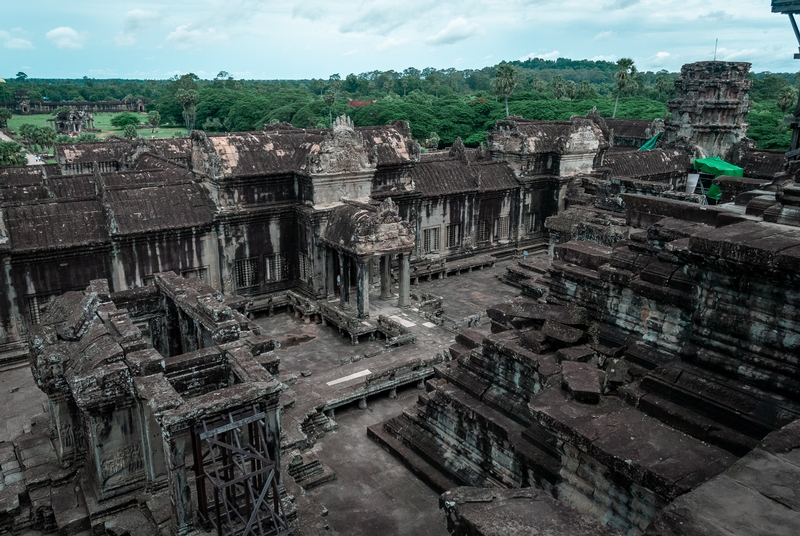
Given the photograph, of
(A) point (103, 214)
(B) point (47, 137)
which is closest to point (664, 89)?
(B) point (47, 137)

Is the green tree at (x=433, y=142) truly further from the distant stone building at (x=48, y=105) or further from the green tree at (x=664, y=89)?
the distant stone building at (x=48, y=105)

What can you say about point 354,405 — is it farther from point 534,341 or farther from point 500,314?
point 534,341

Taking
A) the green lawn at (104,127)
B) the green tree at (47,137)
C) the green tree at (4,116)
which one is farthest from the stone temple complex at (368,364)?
Answer: the green tree at (4,116)

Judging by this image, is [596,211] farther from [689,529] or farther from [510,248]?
[689,529]

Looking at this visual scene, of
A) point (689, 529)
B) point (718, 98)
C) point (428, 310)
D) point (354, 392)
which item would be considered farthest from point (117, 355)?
point (718, 98)

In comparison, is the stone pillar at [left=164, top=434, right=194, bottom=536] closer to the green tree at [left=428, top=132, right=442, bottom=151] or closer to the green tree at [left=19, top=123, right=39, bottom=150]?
the green tree at [left=428, top=132, right=442, bottom=151]
